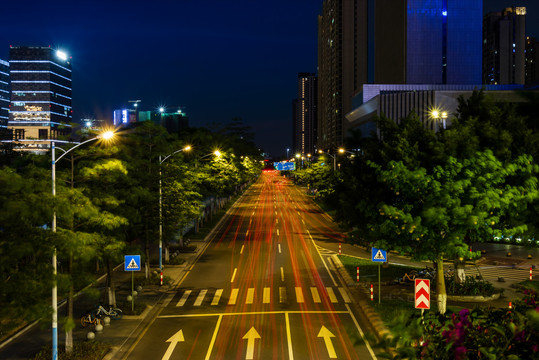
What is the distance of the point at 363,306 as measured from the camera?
2225 cm

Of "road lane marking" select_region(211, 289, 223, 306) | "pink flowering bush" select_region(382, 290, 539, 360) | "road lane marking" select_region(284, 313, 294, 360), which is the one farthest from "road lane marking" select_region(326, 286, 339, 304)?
"pink flowering bush" select_region(382, 290, 539, 360)

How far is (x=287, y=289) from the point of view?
84.5 ft

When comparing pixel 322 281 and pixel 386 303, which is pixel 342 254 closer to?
pixel 322 281

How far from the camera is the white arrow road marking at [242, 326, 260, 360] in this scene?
53.2 feet

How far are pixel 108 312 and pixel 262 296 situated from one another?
746 cm

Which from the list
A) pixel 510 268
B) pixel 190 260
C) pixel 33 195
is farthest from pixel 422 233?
pixel 190 260

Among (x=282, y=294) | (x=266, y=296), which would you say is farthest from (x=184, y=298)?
(x=282, y=294)

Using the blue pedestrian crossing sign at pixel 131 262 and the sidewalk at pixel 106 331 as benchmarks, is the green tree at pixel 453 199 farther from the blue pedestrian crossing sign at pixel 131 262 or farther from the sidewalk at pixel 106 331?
the blue pedestrian crossing sign at pixel 131 262

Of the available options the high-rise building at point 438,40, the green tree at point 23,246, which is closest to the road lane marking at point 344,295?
the green tree at point 23,246

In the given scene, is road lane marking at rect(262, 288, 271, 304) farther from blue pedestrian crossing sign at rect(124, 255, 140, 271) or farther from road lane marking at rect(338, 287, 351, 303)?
blue pedestrian crossing sign at rect(124, 255, 140, 271)

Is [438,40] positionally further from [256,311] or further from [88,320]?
[88,320]

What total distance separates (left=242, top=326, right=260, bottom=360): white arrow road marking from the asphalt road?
1.3 inches

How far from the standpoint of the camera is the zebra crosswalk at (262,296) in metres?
23.4

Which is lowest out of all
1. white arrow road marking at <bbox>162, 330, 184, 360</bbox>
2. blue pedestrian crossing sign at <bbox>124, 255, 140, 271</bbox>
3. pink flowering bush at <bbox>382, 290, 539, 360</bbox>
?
white arrow road marking at <bbox>162, 330, 184, 360</bbox>
